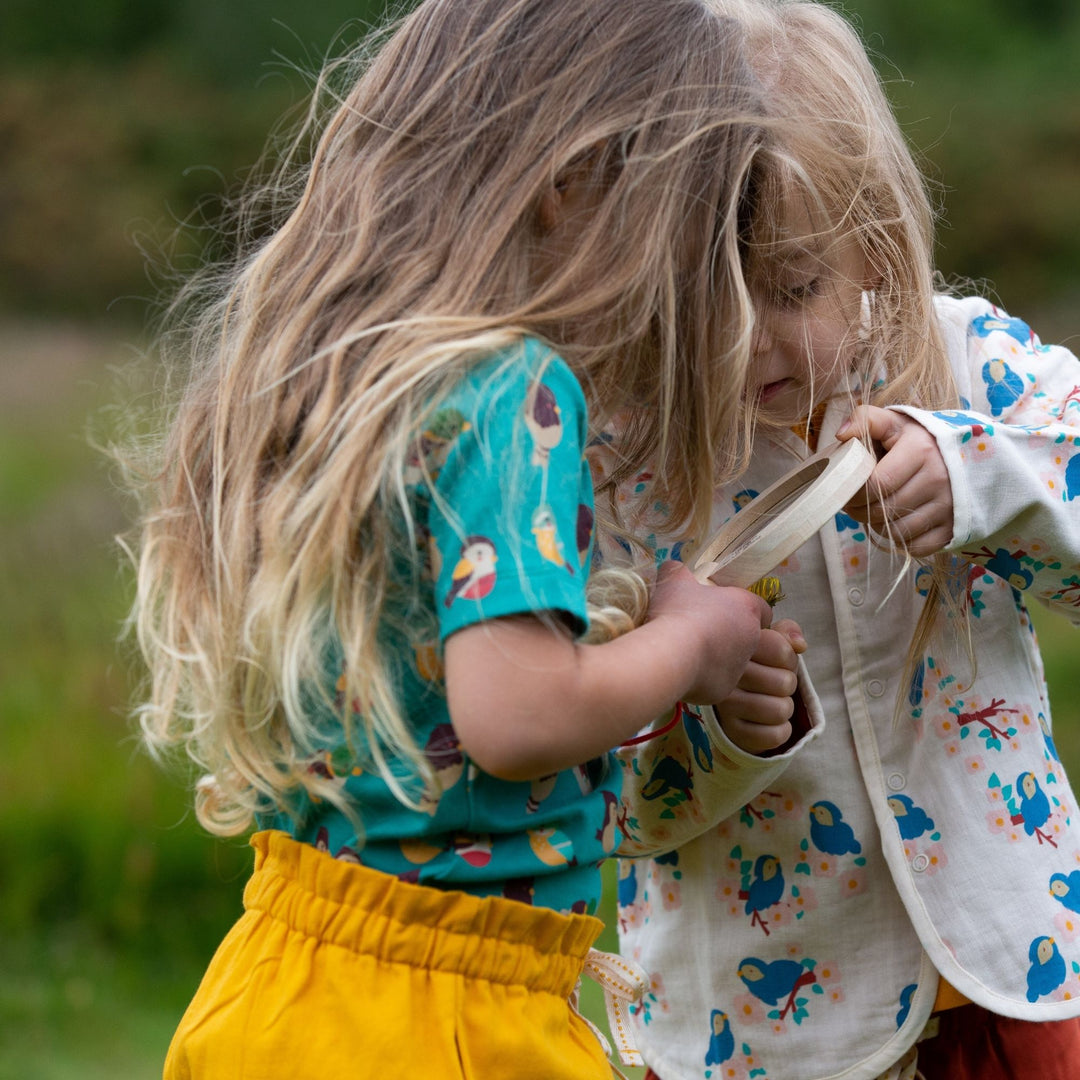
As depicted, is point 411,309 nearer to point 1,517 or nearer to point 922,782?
point 922,782

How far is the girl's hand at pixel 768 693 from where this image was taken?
1.90m

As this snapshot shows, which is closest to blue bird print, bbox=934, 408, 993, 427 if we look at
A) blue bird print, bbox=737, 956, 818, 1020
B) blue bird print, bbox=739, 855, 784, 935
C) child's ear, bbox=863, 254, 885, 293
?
child's ear, bbox=863, 254, 885, 293

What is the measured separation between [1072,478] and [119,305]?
12.6m

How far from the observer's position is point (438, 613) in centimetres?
155

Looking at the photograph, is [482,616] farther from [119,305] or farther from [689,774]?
[119,305]

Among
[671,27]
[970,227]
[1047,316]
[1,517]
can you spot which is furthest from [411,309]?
[970,227]

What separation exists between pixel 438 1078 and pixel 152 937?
2603mm

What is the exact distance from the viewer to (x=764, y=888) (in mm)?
2162

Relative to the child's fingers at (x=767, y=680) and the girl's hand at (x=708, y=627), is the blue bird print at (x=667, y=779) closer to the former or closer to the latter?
the child's fingers at (x=767, y=680)

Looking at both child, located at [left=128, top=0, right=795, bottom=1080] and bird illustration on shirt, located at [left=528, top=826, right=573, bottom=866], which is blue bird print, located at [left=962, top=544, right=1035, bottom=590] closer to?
child, located at [left=128, top=0, right=795, bottom=1080]

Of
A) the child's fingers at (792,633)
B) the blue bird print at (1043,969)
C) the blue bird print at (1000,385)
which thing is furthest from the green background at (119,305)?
the blue bird print at (1043,969)

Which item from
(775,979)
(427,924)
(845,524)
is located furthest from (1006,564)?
(427,924)

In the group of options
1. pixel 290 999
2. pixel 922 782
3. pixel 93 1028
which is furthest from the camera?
pixel 93 1028

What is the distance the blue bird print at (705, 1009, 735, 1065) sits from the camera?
2.20 meters
